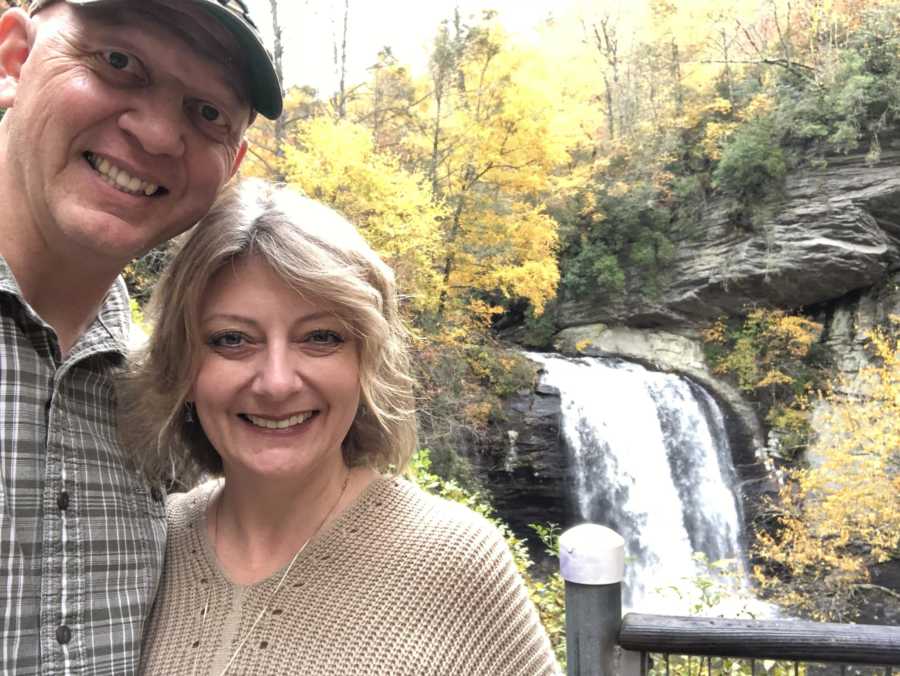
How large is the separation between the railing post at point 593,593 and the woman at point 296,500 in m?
0.35

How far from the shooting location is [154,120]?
4.68 ft

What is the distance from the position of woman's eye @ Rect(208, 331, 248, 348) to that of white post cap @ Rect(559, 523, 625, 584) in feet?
3.59

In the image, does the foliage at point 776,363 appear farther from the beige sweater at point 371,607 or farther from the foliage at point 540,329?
the beige sweater at point 371,607

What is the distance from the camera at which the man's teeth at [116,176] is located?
143 centimetres

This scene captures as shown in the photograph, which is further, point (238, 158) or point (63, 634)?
point (238, 158)

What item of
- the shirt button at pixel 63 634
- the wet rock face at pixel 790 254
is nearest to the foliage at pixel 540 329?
the wet rock face at pixel 790 254

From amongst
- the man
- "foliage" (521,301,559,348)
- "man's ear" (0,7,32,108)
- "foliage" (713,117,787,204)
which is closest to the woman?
the man

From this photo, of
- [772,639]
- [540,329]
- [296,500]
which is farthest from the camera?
[540,329]

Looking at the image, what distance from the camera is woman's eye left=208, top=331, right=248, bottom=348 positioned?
151cm

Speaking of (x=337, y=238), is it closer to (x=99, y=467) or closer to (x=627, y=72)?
(x=99, y=467)

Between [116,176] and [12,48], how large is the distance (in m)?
0.38

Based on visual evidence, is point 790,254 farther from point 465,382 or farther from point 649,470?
point 465,382

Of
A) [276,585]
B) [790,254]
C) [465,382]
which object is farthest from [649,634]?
[790,254]

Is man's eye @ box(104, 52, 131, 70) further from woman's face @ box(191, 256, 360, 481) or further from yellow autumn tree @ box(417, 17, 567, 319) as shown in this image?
yellow autumn tree @ box(417, 17, 567, 319)
